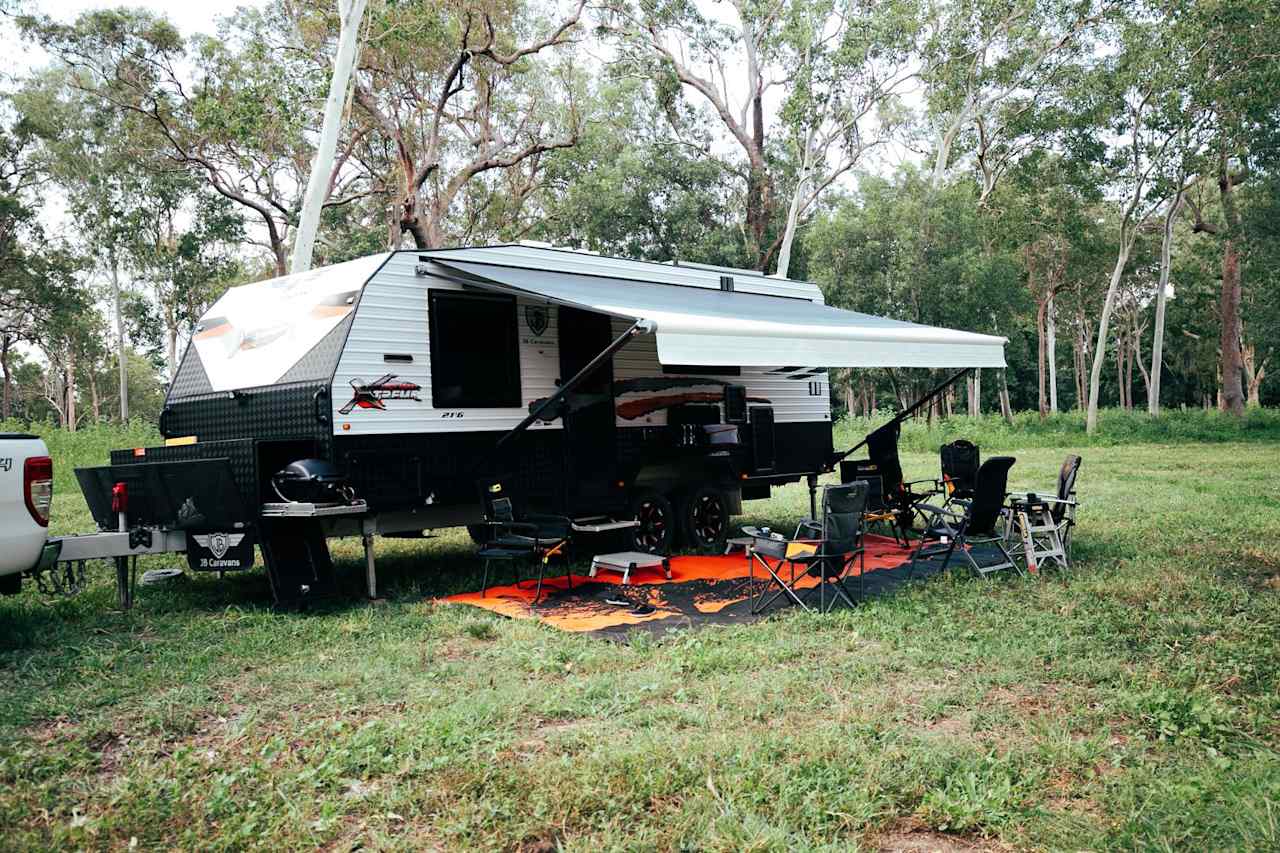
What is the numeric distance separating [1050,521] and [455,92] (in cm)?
1447

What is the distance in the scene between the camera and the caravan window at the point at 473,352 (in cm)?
712

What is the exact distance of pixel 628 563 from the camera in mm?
7344

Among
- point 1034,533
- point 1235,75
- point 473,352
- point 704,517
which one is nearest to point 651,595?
point 473,352

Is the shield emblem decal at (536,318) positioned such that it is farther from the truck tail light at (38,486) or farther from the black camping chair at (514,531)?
the truck tail light at (38,486)

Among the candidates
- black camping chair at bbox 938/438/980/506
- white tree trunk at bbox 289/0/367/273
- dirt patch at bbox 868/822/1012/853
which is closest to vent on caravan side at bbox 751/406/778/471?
black camping chair at bbox 938/438/980/506

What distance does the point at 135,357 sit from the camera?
45938 mm

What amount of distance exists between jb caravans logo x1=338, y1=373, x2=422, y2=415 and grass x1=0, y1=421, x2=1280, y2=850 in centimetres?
141

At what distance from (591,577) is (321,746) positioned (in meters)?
4.17

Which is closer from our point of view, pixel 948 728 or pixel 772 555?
pixel 948 728

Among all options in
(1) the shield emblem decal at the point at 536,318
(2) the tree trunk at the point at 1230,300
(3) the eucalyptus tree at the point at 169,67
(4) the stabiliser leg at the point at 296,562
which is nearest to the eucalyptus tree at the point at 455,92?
(3) the eucalyptus tree at the point at 169,67

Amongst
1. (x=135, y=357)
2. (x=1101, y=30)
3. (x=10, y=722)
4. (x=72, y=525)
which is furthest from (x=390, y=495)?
(x=135, y=357)

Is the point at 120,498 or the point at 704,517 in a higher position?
the point at 120,498

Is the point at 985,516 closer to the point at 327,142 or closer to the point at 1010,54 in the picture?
the point at 327,142

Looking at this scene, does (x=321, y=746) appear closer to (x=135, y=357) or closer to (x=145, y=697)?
(x=145, y=697)
